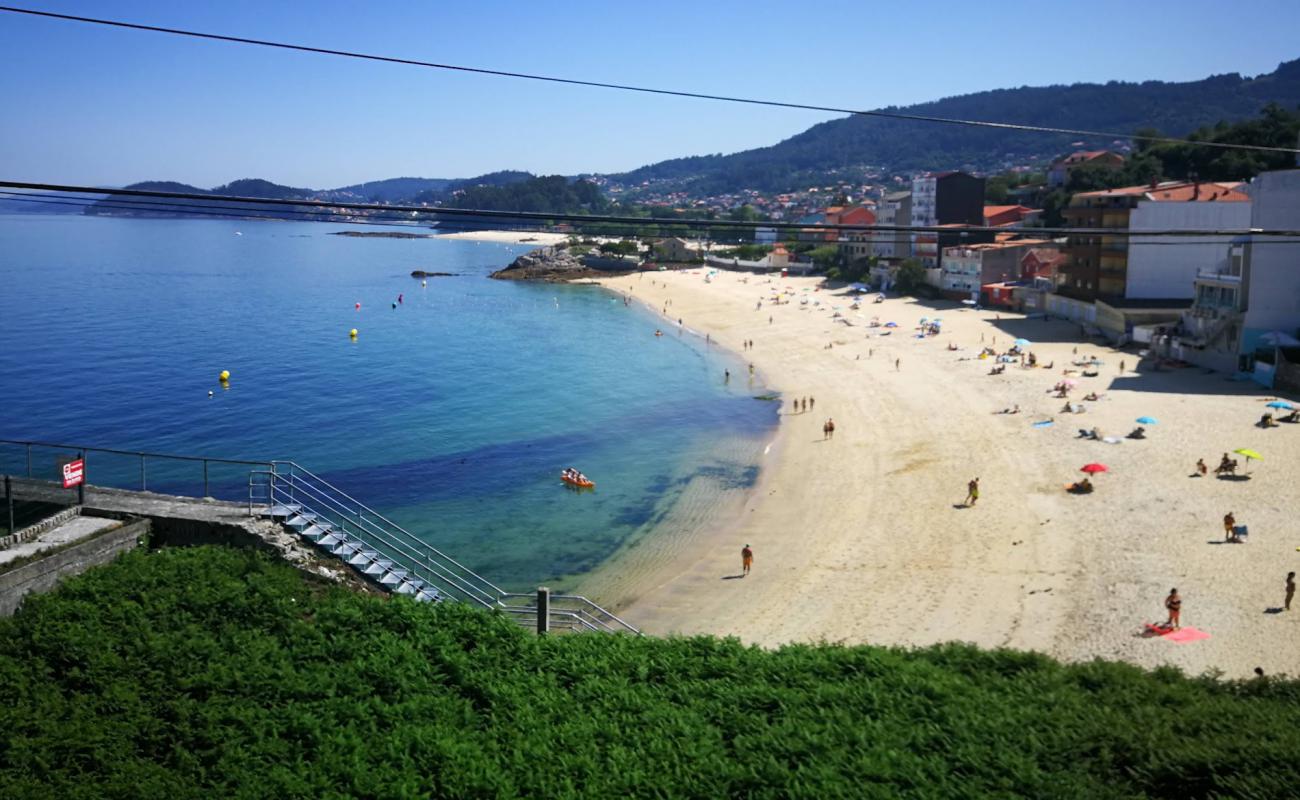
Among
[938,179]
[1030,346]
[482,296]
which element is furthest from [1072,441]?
[482,296]

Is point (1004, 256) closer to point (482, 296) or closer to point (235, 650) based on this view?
point (482, 296)

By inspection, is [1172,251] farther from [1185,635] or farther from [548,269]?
[548,269]

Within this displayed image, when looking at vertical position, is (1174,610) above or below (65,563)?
below

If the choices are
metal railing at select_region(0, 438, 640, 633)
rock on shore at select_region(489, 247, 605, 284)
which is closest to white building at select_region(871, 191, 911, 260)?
rock on shore at select_region(489, 247, 605, 284)

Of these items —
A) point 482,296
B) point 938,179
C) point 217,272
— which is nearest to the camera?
point 938,179

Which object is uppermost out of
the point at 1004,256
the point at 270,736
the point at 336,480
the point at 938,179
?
the point at 938,179

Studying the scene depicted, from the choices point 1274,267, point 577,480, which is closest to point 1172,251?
point 1274,267

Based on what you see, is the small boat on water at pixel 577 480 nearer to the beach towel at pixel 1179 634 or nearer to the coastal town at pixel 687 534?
the coastal town at pixel 687 534
